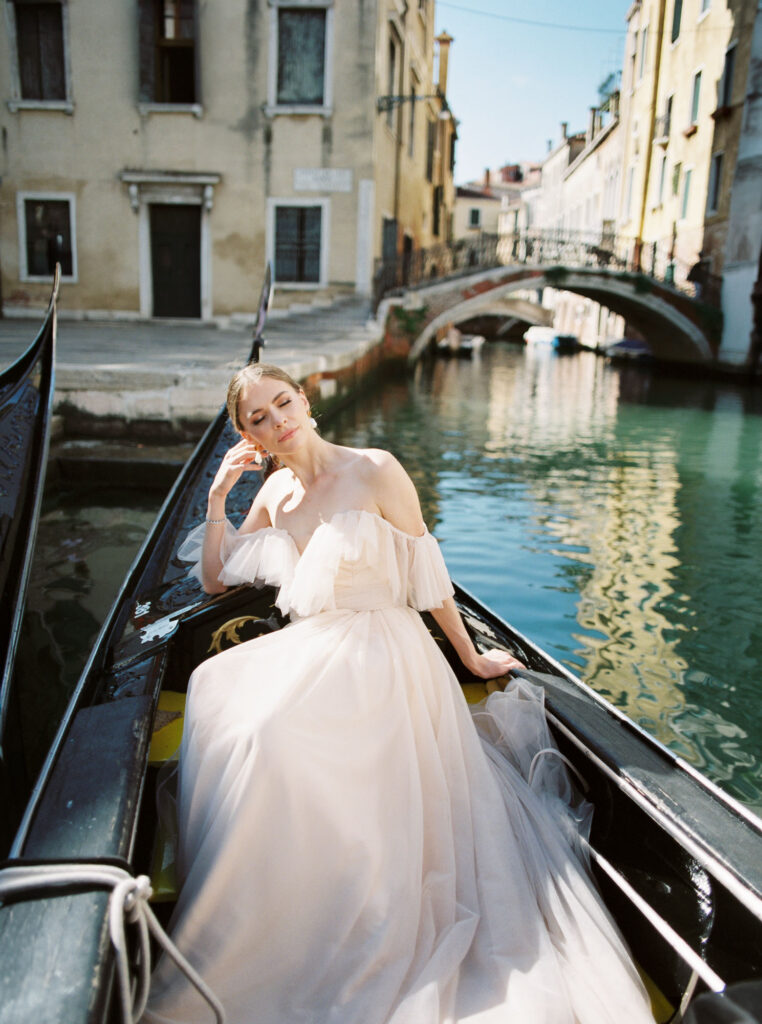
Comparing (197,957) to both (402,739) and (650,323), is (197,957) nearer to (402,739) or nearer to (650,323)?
(402,739)

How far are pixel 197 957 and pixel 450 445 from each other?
19.0 ft

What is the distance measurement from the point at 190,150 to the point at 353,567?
10.00 m

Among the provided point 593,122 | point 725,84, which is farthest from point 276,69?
point 593,122

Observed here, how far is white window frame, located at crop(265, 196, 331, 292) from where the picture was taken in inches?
393

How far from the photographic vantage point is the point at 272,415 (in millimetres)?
1396

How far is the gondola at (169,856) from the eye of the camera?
778 mm

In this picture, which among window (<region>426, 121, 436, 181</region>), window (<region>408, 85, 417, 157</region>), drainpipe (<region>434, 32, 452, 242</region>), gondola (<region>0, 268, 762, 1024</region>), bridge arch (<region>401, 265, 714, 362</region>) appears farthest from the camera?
drainpipe (<region>434, 32, 452, 242</region>)

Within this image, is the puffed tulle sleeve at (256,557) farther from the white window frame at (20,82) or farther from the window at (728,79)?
the window at (728,79)

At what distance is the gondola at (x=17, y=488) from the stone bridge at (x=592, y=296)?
8.13 metres

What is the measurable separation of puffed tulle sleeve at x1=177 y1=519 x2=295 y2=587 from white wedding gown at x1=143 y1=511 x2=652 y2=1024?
95 millimetres

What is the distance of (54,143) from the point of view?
10.0m

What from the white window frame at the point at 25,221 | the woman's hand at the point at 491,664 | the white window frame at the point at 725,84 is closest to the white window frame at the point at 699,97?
→ the white window frame at the point at 725,84

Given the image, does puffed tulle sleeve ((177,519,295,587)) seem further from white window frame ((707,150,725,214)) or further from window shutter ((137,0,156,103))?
white window frame ((707,150,725,214))

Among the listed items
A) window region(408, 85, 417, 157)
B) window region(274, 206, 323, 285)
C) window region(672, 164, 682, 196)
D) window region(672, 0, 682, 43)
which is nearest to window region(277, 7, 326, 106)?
window region(274, 206, 323, 285)
